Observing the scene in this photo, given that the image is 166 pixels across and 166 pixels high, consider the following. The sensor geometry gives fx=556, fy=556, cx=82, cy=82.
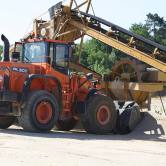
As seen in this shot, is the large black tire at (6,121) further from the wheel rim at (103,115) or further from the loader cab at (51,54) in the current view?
the wheel rim at (103,115)

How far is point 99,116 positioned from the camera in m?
17.1

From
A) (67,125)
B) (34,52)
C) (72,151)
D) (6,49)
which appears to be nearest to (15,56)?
(6,49)

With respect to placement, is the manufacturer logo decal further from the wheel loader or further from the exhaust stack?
the exhaust stack

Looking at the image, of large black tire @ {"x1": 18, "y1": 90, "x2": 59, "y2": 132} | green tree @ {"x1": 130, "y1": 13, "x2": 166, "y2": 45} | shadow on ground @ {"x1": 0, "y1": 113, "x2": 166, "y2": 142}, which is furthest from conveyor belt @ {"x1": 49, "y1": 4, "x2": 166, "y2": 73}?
green tree @ {"x1": 130, "y1": 13, "x2": 166, "y2": 45}

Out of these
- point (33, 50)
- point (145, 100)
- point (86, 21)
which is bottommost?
point (145, 100)

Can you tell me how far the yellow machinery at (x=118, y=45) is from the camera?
18484 millimetres

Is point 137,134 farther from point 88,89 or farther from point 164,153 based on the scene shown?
point 164,153

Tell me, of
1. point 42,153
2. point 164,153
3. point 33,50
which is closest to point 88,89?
point 33,50

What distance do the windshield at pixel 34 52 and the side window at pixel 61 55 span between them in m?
0.40

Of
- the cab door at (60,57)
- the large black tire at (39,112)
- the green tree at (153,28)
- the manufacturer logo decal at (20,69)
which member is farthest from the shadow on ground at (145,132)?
the green tree at (153,28)

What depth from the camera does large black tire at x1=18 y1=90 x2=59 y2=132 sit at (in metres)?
15.3

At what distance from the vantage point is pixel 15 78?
1557 cm

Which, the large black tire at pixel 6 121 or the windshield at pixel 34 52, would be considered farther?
the large black tire at pixel 6 121

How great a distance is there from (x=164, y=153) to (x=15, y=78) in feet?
17.7
